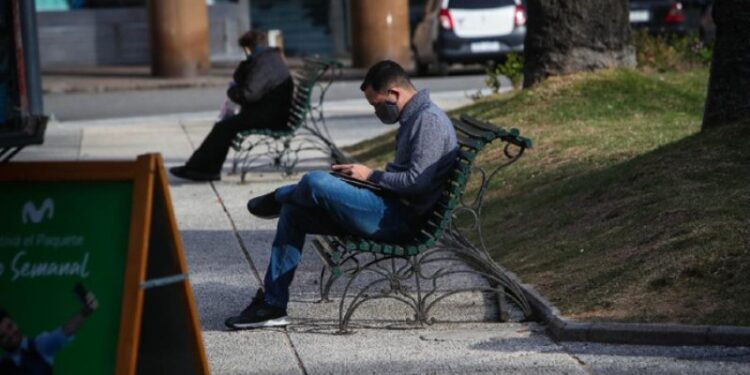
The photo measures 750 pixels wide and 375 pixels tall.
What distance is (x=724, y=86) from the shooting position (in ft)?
32.9

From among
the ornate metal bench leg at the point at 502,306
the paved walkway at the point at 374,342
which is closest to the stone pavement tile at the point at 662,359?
the paved walkway at the point at 374,342

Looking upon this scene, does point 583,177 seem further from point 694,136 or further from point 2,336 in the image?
point 2,336

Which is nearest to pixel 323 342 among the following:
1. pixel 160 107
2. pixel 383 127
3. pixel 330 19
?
pixel 383 127

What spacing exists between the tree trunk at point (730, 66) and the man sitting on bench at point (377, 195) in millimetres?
3076

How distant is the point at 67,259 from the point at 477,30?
68.5 ft

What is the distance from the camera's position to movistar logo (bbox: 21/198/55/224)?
5566 millimetres

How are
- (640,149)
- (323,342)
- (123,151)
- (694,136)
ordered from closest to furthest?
(323,342), (694,136), (640,149), (123,151)

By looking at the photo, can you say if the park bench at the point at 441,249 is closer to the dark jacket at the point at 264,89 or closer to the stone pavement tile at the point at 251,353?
the stone pavement tile at the point at 251,353

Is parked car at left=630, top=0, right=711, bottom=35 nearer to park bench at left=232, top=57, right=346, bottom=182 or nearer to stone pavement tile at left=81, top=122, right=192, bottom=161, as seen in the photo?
stone pavement tile at left=81, top=122, right=192, bottom=161

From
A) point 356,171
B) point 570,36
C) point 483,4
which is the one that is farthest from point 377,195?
point 483,4

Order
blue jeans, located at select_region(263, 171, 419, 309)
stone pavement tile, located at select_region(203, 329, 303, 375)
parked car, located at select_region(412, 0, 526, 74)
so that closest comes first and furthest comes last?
stone pavement tile, located at select_region(203, 329, 303, 375)
blue jeans, located at select_region(263, 171, 419, 309)
parked car, located at select_region(412, 0, 526, 74)

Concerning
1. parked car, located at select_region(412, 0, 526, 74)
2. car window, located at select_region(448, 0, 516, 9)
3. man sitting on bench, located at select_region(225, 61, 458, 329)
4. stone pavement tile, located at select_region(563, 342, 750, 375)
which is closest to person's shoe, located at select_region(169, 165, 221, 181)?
man sitting on bench, located at select_region(225, 61, 458, 329)

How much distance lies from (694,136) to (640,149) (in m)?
1.36

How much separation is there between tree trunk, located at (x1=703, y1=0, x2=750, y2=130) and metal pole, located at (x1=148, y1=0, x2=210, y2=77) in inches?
725
